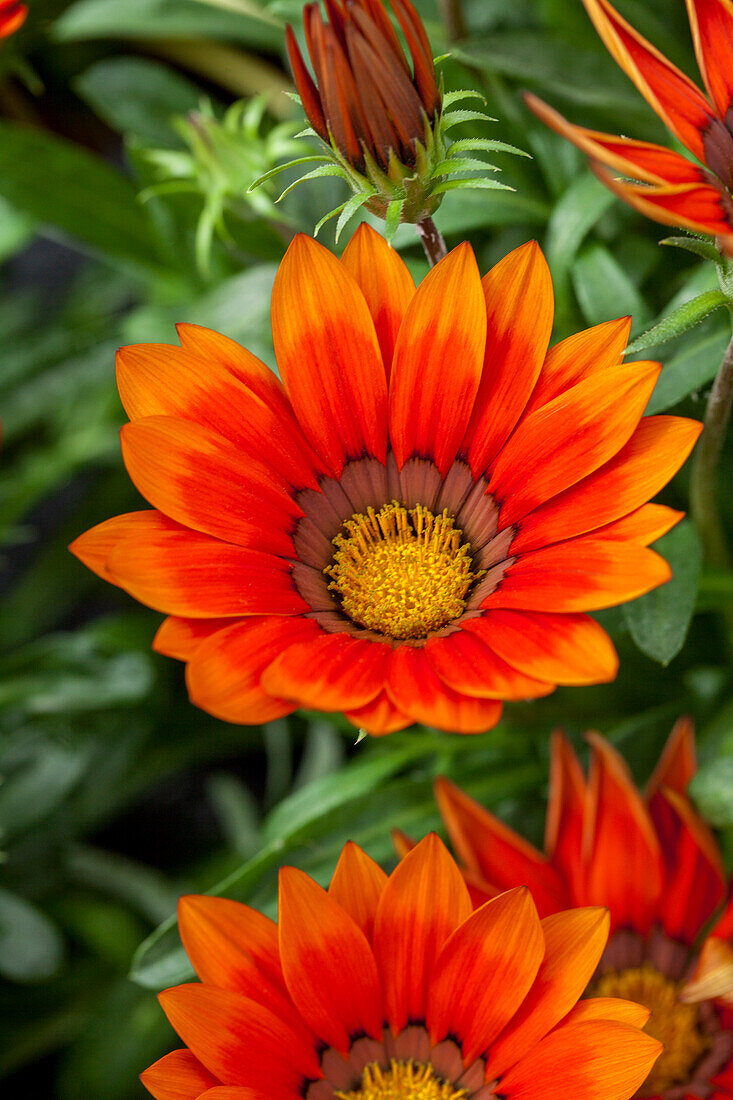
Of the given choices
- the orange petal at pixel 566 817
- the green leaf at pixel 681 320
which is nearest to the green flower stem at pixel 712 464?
the green leaf at pixel 681 320

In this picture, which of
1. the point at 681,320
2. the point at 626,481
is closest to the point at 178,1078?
the point at 626,481

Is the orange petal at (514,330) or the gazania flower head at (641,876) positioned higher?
the orange petal at (514,330)

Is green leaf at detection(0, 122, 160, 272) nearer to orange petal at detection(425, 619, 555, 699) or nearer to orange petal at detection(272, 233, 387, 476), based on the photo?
orange petal at detection(272, 233, 387, 476)

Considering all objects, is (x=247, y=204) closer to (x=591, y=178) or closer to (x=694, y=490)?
(x=591, y=178)

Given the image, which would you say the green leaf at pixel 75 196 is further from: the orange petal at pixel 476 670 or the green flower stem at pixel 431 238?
the orange petal at pixel 476 670

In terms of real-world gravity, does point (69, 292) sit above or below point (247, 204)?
above

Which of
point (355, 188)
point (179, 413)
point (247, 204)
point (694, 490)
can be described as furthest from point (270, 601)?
point (247, 204)
